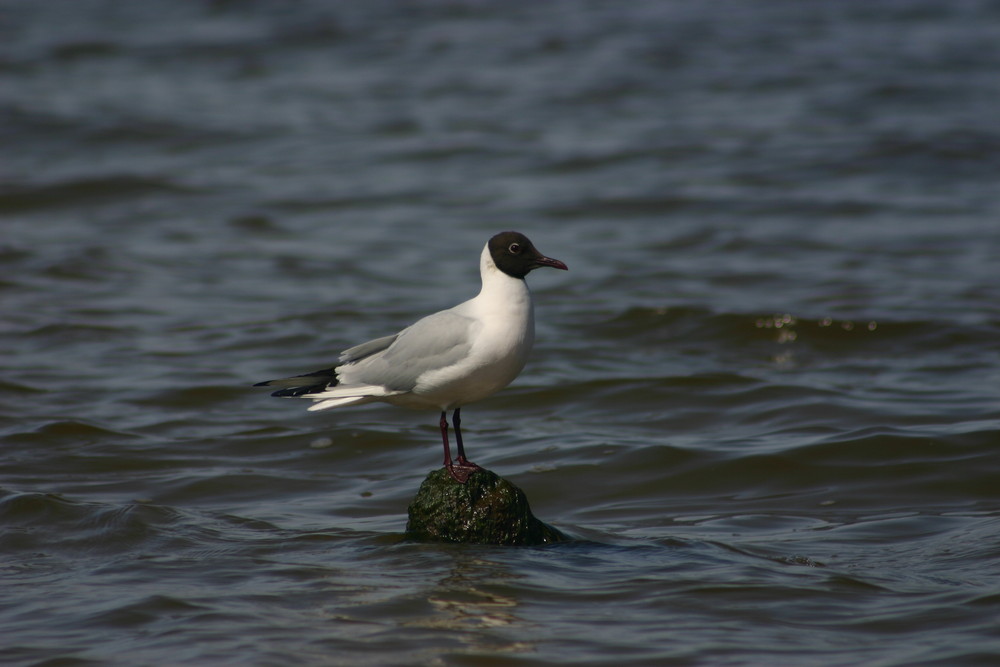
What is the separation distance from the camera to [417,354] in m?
5.38

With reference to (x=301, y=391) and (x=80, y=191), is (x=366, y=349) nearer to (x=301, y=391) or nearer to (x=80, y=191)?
(x=301, y=391)

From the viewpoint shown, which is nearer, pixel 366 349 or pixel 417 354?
pixel 417 354

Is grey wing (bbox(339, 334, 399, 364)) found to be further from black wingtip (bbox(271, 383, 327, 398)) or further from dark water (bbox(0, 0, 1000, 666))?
dark water (bbox(0, 0, 1000, 666))

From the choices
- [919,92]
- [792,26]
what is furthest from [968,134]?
[792,26]

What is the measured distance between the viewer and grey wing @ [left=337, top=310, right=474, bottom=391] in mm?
5297

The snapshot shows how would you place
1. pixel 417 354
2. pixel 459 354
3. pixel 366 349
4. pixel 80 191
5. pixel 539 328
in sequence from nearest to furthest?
pixel 459 354, pixel 417 354, pixel 366 349, pixel 539 328, pixel 80 191

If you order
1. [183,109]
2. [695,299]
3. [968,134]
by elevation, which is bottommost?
[695,299]

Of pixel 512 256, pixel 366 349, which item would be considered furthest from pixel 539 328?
pixel 512 256

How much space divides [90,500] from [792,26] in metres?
16.6

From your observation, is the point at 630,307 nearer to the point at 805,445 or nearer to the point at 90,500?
the point at 805,445

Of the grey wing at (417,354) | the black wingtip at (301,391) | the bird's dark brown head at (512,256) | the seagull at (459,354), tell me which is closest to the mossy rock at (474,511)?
the seagull at (459,354)

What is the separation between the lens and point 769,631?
4.78 m

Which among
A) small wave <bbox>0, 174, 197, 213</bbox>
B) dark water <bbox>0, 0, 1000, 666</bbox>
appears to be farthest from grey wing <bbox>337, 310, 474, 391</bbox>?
small wave <bbox>0, 174, 197, 213</bbox>

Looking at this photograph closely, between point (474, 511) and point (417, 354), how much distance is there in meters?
0.80
